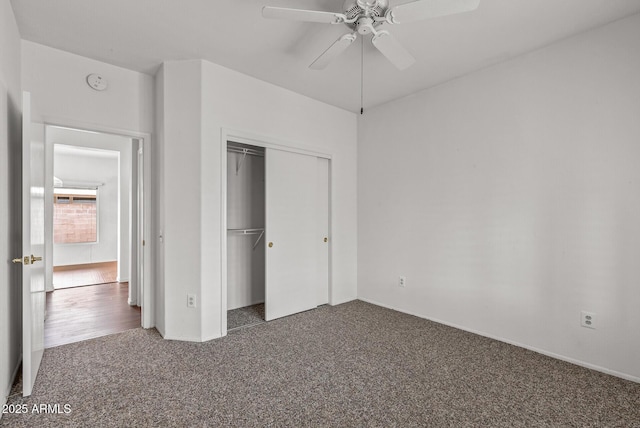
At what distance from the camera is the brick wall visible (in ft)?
23.0

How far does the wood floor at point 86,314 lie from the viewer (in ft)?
9.92

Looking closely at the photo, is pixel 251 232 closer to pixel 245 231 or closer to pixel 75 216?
pixel 245 231

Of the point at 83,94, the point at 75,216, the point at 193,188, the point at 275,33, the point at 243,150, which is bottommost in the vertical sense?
the point at 75,216

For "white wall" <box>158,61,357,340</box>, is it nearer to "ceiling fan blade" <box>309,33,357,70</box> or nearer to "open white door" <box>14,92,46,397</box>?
"open white door" <box>14,92,46,397</box>

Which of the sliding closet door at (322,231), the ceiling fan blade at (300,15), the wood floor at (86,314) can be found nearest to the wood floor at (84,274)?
the wood floor at (86,314)

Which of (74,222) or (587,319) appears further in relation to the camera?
(74,222)

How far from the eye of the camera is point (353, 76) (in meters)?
3.22

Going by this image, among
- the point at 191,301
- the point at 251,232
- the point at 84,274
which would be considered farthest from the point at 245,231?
the point at 84,274

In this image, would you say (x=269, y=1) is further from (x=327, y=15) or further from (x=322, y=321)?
(x=322, y=321)

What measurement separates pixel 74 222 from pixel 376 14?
26.8 feet

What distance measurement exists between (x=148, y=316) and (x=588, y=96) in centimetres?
451

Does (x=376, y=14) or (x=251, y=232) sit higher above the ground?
(x=376, y=14)

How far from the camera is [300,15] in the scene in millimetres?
1840

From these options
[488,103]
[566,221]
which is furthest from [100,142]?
[566,221]
